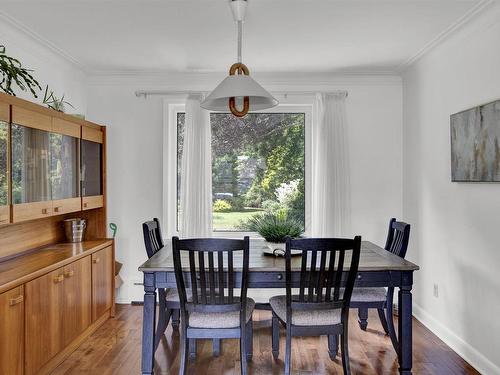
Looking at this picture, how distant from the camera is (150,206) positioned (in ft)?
14.6

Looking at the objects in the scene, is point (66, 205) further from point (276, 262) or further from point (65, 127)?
point (276, 262)

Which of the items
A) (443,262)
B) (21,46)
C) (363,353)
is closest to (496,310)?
(443,262)

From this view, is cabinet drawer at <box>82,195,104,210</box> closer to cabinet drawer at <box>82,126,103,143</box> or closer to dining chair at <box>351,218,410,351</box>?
cabinet drawer at <box>82,126,103,143</box>

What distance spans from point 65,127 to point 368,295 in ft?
8.91

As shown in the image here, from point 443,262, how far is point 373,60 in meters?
1.98

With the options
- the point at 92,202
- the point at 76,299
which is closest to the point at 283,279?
the point at 76,299

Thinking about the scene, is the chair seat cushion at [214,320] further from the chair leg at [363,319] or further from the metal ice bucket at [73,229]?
the metal ice bucket at [73,229]

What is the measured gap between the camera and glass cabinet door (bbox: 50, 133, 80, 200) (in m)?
3.14

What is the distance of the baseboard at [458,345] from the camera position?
2787mm

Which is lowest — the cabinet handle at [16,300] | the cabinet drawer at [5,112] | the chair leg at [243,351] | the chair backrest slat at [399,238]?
the chair leg at [243,351]

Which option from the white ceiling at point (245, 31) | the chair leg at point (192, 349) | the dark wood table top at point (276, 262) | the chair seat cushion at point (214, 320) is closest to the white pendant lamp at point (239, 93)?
the white ceiling at point (245, 31)

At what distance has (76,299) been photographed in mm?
3186

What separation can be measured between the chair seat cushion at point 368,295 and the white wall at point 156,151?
1.39 metres

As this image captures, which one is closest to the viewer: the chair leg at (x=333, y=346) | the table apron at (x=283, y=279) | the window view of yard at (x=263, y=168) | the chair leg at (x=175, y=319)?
the table apron at (x=283, y=279)
